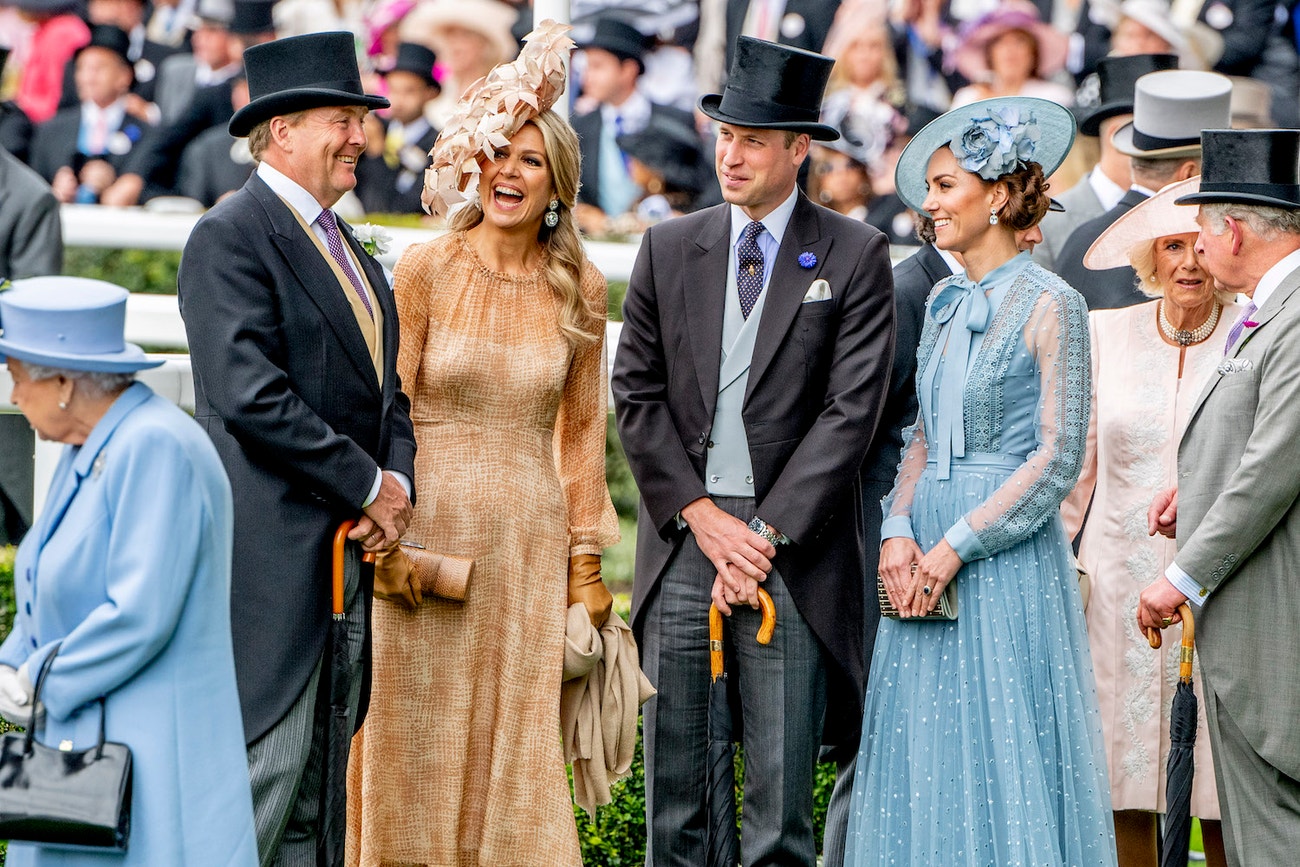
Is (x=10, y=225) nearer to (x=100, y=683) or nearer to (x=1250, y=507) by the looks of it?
(x=100, y=683)

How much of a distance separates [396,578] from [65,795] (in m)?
1.39

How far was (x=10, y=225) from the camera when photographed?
7234 millimetres

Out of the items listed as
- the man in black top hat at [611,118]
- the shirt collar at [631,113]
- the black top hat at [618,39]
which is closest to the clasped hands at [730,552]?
the man in black top hat at [611,118]

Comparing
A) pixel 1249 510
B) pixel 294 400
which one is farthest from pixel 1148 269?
pixel 294 400

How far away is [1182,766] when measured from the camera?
487 cm

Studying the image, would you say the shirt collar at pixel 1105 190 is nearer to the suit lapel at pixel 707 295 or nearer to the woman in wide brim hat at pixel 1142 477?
the woman in wide brim hat at pixel 1142 477

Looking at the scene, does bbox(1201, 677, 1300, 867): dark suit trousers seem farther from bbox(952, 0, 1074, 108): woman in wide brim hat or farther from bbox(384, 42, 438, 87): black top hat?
bbox(384, 42, 438, 87): black top hat

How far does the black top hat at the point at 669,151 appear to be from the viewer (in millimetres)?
11766

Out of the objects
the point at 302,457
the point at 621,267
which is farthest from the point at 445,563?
the point at 621,267

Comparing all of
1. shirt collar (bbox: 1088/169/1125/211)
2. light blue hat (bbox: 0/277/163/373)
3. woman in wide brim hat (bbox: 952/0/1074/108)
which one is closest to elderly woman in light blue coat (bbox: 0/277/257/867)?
light blue hat (bbox: 0/277/163/373)

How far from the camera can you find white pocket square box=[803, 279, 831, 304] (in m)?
4.98

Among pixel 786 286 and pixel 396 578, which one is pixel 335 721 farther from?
pixel 786 286

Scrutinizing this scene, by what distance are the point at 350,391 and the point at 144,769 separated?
1.29 meters

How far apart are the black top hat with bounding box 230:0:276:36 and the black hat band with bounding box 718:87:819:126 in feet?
26.0
